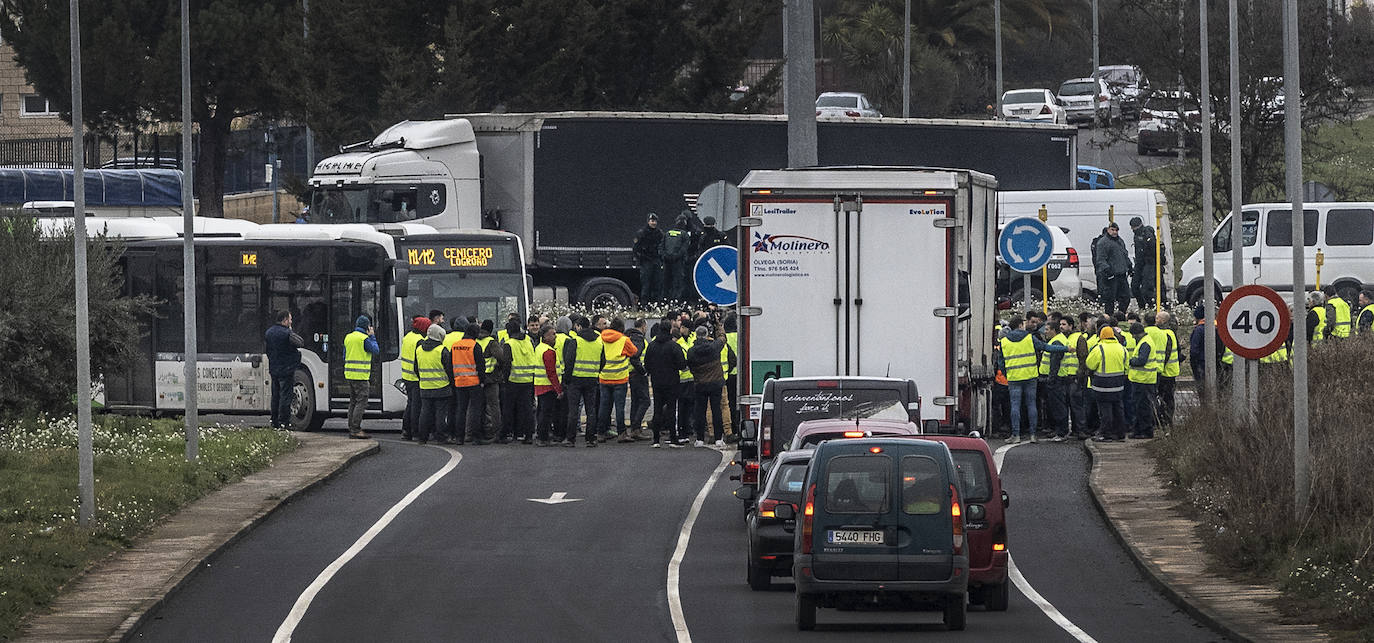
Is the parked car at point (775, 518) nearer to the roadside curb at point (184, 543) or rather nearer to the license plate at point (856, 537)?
the license plate at point (856, 537)

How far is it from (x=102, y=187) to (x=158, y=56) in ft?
31.0

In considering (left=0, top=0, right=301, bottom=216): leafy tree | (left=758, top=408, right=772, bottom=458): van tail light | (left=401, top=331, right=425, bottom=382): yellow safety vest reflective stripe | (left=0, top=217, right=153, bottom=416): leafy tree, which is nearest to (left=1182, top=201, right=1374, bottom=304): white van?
(left=401, top=331, right=425, bottom=382): yellow safety vest reflective stripe

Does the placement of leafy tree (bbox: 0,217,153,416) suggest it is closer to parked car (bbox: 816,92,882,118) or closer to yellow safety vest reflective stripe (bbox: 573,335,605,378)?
yellow safety vest reflective stripe (bbox: 573,335,605,378)

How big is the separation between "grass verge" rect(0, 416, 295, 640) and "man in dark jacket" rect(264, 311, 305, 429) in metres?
1.31

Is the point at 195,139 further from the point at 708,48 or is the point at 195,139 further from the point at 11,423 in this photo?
the point at 11,423

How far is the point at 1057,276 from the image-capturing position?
3994 cm

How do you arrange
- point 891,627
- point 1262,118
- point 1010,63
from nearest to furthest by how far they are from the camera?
point 891,627 < point 1262,118 < point 1010,63

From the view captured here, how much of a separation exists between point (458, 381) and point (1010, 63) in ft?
194

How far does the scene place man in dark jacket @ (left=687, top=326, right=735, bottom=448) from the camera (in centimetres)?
2772

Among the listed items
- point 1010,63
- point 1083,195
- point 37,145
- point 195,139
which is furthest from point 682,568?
point 1010,63

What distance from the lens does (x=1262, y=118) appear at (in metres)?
47.9

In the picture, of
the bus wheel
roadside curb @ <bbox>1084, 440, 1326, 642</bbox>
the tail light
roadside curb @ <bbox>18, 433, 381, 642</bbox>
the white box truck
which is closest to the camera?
roadside curb @ <bbox>1084, 440, 1326, 642</bbox>

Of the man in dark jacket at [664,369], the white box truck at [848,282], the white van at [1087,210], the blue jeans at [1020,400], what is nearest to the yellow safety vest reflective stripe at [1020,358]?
the blue jeans at [1020,400]

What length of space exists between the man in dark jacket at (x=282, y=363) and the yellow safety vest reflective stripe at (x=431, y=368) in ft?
6.96
